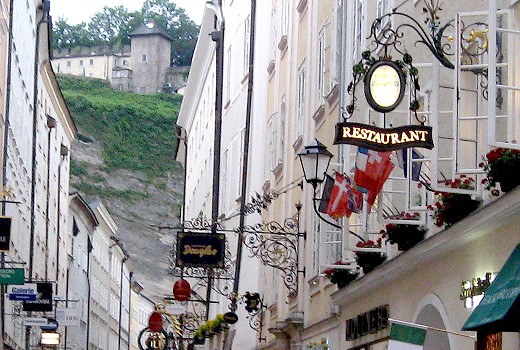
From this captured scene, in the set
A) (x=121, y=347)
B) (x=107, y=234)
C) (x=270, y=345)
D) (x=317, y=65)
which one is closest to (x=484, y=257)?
(x=317, y=65)

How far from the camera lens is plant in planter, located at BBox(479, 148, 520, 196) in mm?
9578

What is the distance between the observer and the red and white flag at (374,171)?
12.4m

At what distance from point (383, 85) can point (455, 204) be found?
1.23 meters

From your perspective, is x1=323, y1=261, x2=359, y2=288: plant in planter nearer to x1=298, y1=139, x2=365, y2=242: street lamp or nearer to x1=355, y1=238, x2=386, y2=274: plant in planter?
x1=298, y1=139, x2=365, y2=242: street lamp

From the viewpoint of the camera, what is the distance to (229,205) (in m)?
35.1

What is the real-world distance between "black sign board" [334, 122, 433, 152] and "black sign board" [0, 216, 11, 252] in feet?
53.7

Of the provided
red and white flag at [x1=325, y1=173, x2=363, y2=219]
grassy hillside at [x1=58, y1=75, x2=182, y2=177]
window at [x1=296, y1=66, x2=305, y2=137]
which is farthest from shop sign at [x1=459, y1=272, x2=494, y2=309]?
grassy hillside at [x1=58, y1=75, x2=182, y2=177]

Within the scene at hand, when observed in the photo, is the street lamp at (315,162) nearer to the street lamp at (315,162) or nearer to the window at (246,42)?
the street lamp at (315,162)

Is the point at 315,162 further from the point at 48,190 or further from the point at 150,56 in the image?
the point at 150,56

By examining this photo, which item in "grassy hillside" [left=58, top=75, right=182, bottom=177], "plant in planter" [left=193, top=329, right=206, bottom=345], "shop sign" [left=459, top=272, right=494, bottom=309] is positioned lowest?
"plant in planter" [left=193, top=329, right=206, bottom=345]

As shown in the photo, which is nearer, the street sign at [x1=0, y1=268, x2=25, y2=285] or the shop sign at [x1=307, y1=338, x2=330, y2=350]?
the shop sign at [x1=307, y1=338, x2=330, y2=350]

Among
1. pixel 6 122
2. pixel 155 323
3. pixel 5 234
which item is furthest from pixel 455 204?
pixel 6 122

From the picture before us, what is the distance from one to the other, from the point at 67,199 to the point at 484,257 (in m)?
53.4

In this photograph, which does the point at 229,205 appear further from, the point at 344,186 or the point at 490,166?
the point at 490,166
